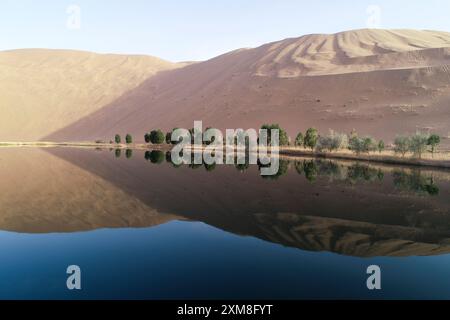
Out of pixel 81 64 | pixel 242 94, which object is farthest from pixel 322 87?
pixel 81 64

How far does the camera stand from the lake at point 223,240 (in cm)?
929

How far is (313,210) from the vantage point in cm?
1880

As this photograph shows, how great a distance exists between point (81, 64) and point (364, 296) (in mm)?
181526

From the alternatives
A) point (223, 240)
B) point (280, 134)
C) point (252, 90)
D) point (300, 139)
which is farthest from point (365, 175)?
point (252, 90)

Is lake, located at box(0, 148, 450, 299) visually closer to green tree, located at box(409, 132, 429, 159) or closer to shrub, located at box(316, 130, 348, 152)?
green tree, located at box(409, 132, 429, 159)

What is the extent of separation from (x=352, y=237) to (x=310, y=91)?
89.1 metres

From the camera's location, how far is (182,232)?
14.9 meters

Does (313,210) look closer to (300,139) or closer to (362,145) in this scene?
(362,145)

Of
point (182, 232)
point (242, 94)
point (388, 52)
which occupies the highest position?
point (388, 52)

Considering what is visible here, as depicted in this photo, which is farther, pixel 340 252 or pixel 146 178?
pixel 146 178

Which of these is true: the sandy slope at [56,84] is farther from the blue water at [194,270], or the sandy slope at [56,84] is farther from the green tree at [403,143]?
the blue water at [194,270]

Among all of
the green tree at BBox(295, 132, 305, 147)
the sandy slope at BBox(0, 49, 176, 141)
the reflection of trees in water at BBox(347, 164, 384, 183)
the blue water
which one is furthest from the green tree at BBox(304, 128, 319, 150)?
the sandy slope at BBox(0, 49, 176, 141)

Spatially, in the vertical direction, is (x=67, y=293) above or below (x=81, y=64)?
below
